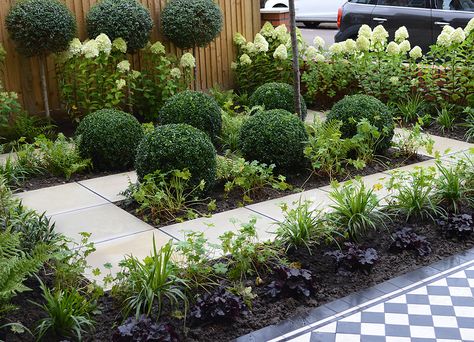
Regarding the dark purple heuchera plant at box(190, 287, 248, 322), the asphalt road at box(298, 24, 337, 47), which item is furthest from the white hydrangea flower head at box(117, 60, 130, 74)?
the asphalt road at box(298, 24, 337, 47)

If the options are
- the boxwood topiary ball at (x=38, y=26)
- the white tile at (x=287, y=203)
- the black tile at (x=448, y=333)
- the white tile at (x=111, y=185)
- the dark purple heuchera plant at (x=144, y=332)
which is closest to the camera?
the dark purple heuchera plant at (x=144, y=332)

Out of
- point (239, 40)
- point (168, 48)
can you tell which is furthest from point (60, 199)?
point (239, 40)

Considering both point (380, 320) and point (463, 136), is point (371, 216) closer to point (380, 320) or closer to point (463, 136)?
point (380, 320)

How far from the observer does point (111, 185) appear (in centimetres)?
640

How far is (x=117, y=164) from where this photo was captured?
22.4 feet

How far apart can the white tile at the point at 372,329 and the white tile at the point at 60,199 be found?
9.62 feet

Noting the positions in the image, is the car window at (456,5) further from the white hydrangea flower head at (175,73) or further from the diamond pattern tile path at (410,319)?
the diamond pattern tile path at (410,319)

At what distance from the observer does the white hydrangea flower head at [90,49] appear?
8.08m

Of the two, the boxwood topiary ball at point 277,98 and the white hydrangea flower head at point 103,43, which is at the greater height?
the white hydrangea flower head at point 103,43

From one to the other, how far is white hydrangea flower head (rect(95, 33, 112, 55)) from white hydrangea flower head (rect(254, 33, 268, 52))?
244cm

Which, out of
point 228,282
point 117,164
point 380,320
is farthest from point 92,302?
point 117,164

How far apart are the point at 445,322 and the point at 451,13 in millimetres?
7157

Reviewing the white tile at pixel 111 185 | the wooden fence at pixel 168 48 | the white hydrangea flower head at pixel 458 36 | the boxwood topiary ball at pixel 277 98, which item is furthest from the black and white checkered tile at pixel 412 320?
the wooden fence at pixel 168 48

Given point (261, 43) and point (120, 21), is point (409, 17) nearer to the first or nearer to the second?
point (261, 43)
